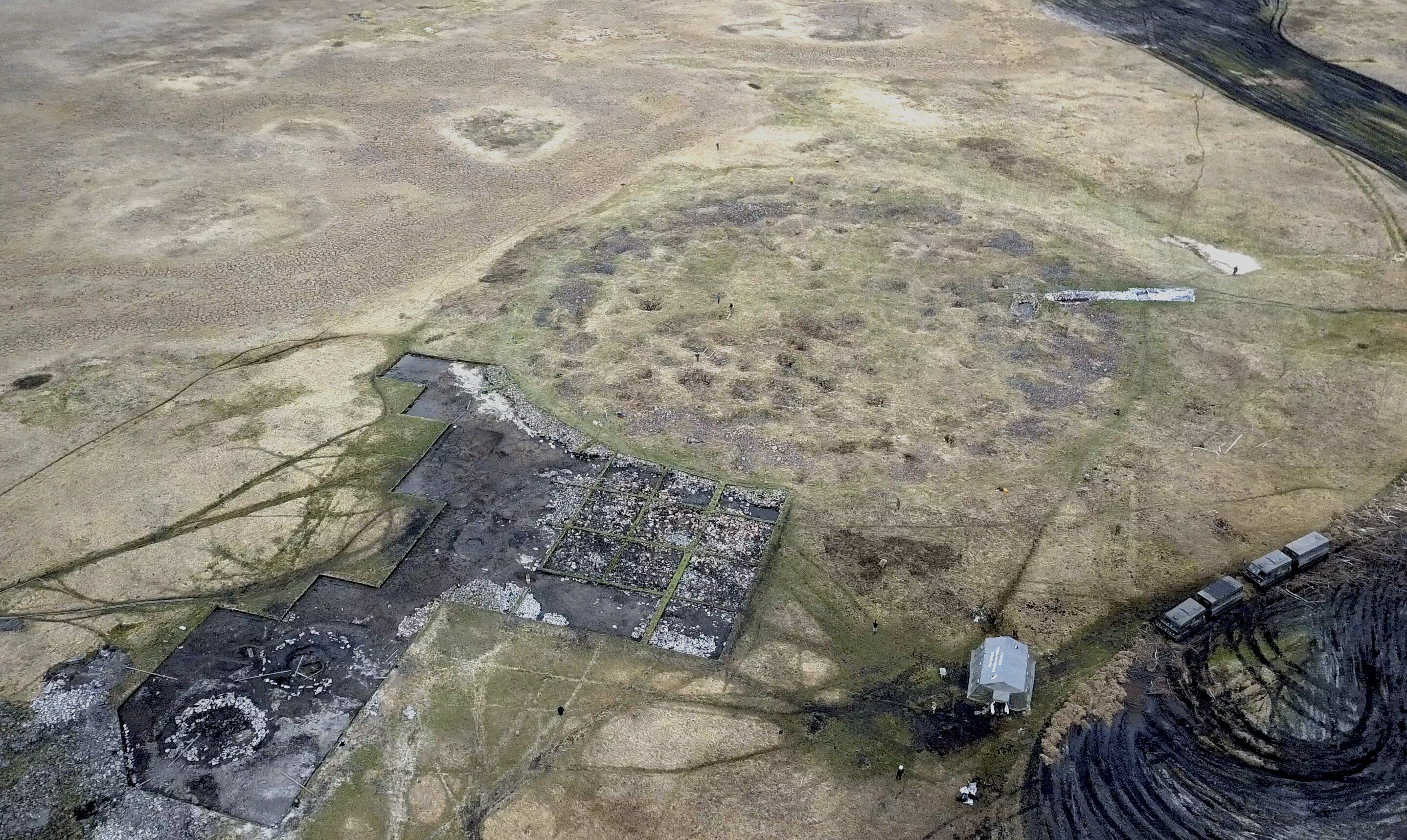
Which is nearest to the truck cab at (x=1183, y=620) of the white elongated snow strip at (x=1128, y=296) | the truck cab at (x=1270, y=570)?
the truck cab at (x=1270, y=570)

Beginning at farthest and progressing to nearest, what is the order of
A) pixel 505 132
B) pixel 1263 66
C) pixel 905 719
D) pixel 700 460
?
pixel 1263 66
pixel 505 132
pixel 700 460
pixel 905 719

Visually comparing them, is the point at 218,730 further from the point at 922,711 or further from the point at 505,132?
the point at 505,132

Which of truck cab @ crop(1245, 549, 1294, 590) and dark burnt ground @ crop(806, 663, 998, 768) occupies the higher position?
truck cab @ crop(1245, 549, 1294, 590)

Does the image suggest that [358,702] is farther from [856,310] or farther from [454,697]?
[856,310]

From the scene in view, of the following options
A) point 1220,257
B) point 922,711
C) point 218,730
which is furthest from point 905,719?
point 1220,257

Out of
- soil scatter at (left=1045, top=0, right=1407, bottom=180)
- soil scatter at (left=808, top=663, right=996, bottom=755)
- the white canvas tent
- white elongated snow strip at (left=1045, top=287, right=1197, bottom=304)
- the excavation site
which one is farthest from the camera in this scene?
soil scatter at (left=1045, top=0, right=1407, bottom=180)

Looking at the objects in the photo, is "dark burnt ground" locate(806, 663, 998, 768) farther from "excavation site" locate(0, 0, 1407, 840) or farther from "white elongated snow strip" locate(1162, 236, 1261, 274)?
"white elongated snow strip" locate(1162, 236, 1261, 274)

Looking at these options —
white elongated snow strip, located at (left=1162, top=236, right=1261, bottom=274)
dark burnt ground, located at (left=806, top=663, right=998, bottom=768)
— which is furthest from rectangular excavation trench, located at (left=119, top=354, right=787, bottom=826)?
white elongated snow strip, located at (left=1162, top=236, right=1261, bottom=274)

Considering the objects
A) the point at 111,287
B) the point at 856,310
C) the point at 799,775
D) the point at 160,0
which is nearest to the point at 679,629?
the point at 799,775
